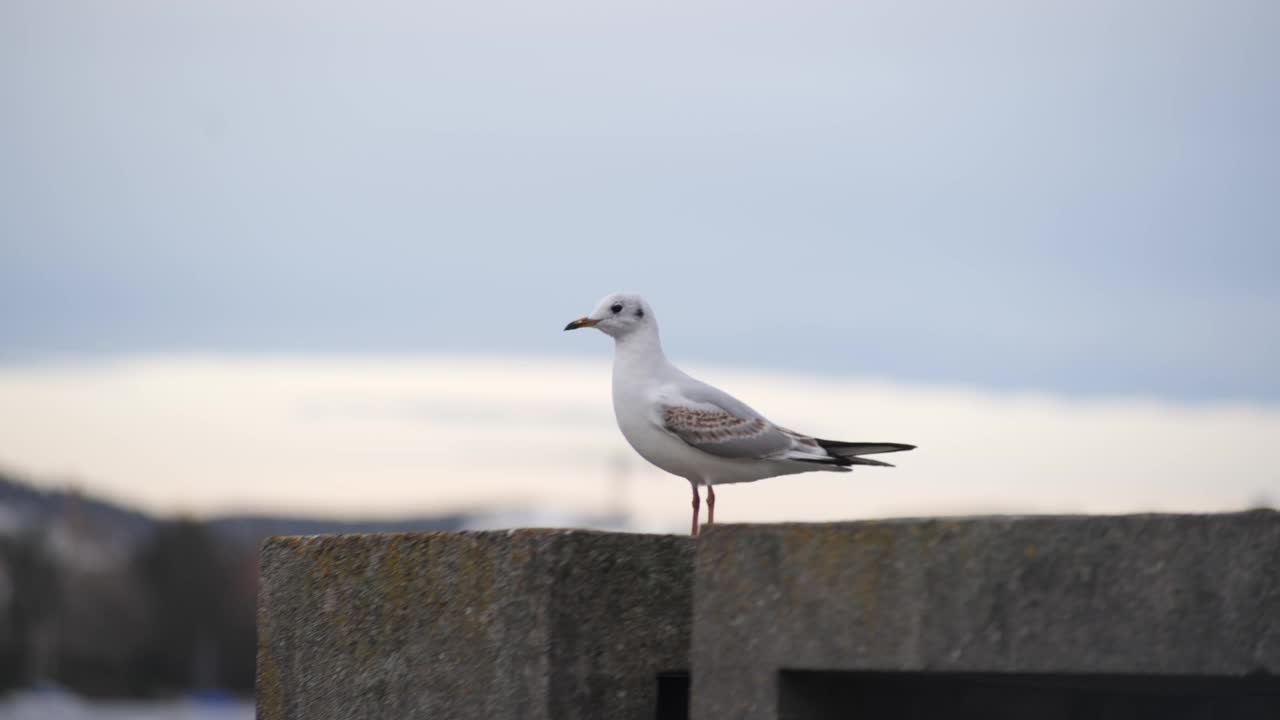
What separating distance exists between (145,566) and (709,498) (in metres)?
90.0

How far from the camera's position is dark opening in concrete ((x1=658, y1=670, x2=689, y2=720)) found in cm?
725

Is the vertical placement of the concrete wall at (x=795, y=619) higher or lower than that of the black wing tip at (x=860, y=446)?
lower

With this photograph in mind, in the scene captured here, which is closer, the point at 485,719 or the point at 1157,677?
the point at 1157,677

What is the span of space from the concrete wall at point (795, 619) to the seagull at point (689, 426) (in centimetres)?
173

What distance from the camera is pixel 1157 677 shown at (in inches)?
236

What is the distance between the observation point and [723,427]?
29.7ft

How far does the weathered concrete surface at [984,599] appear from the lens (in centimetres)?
580

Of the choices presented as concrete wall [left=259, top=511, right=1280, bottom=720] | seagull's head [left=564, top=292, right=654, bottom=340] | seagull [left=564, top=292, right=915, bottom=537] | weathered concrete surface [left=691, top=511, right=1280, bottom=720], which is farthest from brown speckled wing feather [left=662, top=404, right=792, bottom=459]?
weathered concrete surface [left=691, top=511, right=1280, bottom=720]

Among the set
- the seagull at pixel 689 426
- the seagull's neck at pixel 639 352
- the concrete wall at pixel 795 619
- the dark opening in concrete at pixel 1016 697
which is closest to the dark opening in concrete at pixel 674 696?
the concrete wall at pixel 795 619

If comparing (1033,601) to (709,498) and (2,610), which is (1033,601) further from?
(2,610)

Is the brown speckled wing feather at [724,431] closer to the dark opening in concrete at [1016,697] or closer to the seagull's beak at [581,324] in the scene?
the seagull's beak at [581,324]

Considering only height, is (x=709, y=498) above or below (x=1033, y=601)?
above

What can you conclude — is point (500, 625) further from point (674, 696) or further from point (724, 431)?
point (724, 431)

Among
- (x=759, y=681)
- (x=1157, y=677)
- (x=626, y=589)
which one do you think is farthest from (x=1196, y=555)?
(x=626, y=589)
